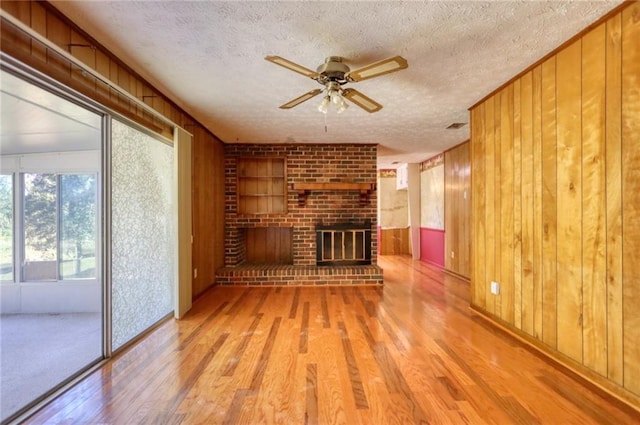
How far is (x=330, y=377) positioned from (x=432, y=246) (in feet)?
15.9

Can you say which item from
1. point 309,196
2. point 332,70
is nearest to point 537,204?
point 332,70

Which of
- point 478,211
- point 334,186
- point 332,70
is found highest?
point 332,70

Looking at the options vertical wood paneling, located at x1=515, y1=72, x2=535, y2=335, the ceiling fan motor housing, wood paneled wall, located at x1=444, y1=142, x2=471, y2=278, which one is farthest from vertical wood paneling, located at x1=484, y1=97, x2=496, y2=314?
the ceiling fan motor housing

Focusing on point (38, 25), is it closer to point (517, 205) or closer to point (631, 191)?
point (631, 191)

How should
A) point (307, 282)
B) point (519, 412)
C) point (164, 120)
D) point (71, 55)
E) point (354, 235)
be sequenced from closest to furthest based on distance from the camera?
point (519, 412), point (71, 55), point (164, 120), point (307, 282), point (354, 235)

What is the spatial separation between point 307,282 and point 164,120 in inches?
116

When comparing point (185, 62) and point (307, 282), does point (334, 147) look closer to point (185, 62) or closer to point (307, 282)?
point (307, 282)

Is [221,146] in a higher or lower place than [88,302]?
higher

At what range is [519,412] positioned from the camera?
5.18 ft

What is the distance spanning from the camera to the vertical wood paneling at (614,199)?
1.66 m

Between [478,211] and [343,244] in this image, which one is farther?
[343,244]

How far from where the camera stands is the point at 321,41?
1912 mm

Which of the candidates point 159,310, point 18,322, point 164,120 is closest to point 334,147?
point 164,120

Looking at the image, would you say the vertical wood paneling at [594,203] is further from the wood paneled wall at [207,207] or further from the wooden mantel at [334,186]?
the wood paneled wall at [207,207]
